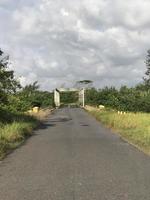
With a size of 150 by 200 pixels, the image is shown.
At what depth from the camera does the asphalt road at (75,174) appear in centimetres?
975

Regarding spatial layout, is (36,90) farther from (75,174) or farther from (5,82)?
(75,174)

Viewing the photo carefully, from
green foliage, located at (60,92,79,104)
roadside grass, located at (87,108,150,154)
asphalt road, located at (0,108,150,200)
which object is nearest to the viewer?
asphalt road, located at (0,108,150,200)

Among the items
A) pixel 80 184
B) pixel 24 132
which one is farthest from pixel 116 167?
pixel 24 132

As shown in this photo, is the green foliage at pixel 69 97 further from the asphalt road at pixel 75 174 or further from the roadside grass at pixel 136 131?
the asphalt road at pixel 75 174

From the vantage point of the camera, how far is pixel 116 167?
1372 cm

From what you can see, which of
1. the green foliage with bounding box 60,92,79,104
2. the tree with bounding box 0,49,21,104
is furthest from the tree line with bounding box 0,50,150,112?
the green foliage with bounding box 60,92,79,104

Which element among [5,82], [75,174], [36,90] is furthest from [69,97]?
[75,174]

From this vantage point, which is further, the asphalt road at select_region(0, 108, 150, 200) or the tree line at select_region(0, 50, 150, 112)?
the tree line at select_region(0, 50, 150, 112)

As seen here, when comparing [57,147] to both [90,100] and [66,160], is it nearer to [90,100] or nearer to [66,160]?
[66,160]

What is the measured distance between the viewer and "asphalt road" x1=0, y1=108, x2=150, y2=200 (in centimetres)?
975

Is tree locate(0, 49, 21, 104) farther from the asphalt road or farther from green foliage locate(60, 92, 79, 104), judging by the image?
green foliage locate(60, 92, 79, 104)

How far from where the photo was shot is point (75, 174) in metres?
12.3

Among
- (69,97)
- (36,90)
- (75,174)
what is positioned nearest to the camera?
(75,174)

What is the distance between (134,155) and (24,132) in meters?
10.8
